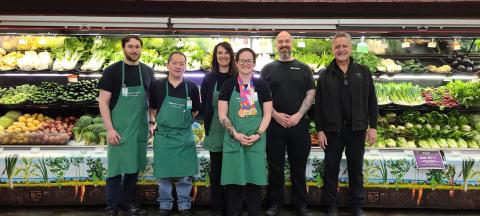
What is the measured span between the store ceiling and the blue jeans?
192 centimetres

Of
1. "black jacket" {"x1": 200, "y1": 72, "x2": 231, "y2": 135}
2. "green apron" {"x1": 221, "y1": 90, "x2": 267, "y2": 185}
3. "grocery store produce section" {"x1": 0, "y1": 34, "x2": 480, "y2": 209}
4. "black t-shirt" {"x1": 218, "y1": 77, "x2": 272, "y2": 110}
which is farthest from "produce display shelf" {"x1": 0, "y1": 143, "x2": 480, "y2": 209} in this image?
"black t-shirt" {"x1": 218, "y1": 77, "x2": 272, "y2": 110}

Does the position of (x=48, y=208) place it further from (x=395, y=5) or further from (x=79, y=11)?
(x=395, y=5)

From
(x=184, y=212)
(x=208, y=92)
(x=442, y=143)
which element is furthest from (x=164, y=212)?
(x=442, y=143)

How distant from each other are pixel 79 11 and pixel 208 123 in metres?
2.10

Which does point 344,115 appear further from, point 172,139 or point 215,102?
point 172,139

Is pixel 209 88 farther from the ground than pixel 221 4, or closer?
closer

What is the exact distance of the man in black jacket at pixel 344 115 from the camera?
4.12 meters

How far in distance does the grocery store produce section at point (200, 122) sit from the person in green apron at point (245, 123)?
33.8 inches

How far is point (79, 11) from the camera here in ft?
15.6

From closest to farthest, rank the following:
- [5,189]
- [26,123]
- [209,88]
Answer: [209,88] → [5,189] → [26,123]

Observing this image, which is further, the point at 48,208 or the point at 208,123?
the point at 48,208

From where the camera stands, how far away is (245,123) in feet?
12.5

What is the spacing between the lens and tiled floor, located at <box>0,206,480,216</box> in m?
Result: 4.52

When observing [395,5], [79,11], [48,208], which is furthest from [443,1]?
[48,208]
